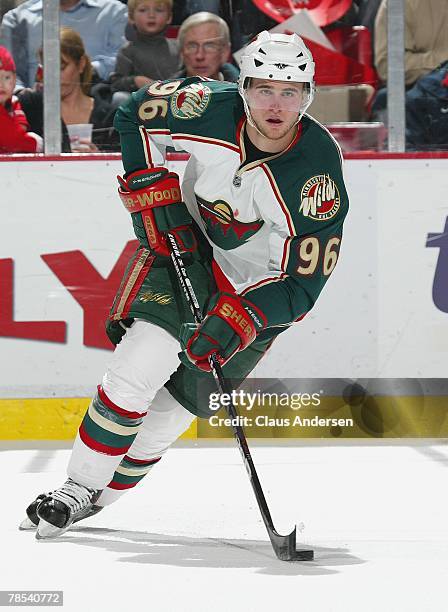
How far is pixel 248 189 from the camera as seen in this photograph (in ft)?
10.8

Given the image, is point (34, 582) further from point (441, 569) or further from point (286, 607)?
point (441, 569)

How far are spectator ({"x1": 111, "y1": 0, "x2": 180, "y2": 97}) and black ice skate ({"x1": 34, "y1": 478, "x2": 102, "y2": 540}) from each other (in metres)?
2.06

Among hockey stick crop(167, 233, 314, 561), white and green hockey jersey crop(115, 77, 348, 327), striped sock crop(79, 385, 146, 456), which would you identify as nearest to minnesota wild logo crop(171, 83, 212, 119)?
white and green hockey jersey crop(115, 77, 348, 327)

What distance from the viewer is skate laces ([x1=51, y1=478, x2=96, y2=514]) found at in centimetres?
318

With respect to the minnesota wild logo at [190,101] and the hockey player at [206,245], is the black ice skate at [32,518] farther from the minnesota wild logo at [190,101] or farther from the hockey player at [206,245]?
the minnesota wild logo at [190,101]

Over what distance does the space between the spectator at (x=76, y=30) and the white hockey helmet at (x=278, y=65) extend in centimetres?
173

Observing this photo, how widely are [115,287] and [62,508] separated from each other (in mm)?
A: 1825

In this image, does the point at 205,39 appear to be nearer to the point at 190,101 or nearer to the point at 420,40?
the point at 420,40

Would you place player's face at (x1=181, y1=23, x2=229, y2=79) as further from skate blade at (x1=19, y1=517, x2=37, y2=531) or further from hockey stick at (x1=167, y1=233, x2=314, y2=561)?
skate blade at (x1=19, y1=517, x2=37, y2=531)

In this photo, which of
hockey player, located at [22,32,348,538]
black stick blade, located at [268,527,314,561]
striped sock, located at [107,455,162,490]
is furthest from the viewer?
striped sock, located at [107,455,162,490]

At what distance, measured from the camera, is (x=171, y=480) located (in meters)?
4.16

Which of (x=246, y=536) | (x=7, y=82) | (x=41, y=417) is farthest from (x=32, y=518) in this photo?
(x=7, y=82)

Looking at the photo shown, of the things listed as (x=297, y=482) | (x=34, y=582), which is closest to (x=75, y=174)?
(x=297, y=482)

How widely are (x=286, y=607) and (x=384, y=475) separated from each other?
1880 millimetres
